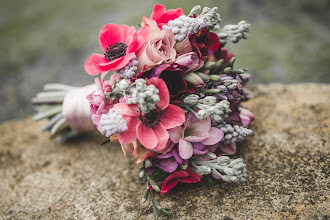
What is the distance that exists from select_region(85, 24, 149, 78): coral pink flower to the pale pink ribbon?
0.43 m

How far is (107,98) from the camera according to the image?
0.99 m

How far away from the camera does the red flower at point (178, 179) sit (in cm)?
103

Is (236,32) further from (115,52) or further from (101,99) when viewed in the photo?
(101,99)

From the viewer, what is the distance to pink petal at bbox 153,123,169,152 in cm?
95

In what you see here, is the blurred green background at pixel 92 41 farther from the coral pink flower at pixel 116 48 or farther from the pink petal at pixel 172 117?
the pink petal at pixel 172 117

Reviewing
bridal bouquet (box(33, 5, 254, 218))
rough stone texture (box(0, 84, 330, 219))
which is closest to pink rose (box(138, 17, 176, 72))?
bridal bouquet (box(33, 5, 254, 218))

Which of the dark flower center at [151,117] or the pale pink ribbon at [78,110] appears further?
the pale pink ribbon at [78,110]

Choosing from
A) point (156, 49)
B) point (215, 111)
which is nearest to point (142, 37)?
point (156, 49)

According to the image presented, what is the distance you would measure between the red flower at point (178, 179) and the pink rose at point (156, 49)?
406 millimetres

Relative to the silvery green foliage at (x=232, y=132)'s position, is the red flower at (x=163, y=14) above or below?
above

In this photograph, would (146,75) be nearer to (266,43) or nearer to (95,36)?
(266,43)

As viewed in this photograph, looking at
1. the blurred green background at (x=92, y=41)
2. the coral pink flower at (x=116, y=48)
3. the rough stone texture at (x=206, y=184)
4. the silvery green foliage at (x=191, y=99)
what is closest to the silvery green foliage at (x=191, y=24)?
the coral pink flower at (x=116, y=48)

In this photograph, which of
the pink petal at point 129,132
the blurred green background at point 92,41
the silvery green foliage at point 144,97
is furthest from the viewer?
the blurred green background at point 92,41

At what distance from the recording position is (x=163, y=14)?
1105mm
